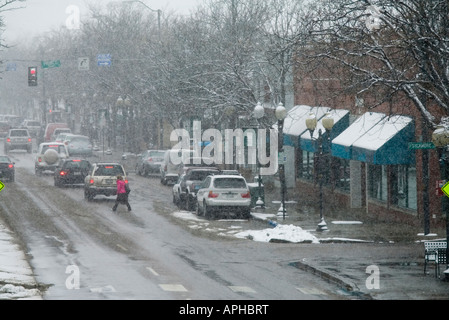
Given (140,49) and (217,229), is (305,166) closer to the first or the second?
(217,229)

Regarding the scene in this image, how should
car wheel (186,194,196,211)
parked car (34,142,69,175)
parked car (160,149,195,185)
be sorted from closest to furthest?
car wheel (186,194,196,211) → parked car (160,149,195,185) → parked car (34,142,69,175)

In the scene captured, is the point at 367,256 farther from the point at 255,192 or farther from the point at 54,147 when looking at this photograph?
the point at 54,147

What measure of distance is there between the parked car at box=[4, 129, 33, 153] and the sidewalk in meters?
42.5

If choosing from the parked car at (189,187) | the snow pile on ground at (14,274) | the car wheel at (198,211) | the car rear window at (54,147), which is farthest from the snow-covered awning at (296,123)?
the snow pile on ground at (14,274)

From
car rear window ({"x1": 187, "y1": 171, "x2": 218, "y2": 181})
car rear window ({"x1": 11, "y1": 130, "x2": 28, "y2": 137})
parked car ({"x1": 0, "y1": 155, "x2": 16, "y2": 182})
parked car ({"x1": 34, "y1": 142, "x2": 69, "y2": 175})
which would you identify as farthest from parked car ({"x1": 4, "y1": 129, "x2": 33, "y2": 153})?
car rear window ({"x1": 187, "y1": 171, "x2": 218, "y2": 181})

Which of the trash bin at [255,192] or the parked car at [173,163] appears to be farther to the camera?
the parked car at [173,163]

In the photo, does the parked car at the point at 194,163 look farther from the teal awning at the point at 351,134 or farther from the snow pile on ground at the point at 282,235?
the snow pile on ground at the point at 282,235

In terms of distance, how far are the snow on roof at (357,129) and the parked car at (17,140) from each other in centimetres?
4439

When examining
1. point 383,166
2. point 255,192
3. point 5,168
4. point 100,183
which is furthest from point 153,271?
point 5,168

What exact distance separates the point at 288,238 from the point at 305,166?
18351 mm

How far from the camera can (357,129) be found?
113 ft

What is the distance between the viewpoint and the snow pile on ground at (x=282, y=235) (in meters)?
27.3

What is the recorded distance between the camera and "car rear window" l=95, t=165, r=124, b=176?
133 feet

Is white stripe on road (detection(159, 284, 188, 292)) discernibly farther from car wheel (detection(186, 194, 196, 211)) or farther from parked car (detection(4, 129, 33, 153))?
parked car (detection(4, 129, 33, 153))
